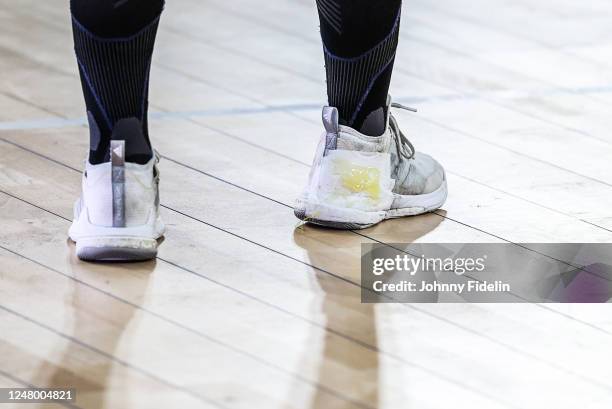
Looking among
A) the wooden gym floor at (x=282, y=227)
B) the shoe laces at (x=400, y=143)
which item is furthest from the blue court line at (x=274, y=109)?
the shoe laces at (x=400, y=143)

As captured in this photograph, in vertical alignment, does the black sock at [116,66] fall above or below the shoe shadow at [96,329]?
above

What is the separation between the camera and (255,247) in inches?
57.7

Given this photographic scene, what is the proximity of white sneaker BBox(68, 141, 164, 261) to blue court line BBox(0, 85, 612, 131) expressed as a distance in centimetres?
51

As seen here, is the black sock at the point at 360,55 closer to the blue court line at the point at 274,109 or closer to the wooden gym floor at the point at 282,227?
the wooden gym floor at the point at 282,227

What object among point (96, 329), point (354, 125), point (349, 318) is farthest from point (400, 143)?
point (96, 329)

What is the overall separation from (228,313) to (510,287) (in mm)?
358

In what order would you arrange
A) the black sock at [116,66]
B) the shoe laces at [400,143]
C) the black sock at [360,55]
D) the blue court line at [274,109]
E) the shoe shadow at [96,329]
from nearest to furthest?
the shoe shadow at [96,329], the black sock at [116,66], the black sock at [360,55], the shoe laces at [400,143], the blue court line at [274,109]

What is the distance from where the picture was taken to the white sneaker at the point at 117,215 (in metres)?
1.38

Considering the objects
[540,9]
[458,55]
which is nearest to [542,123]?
[458,55]

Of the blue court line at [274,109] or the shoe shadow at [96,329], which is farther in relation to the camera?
the blue court line at [274,109]

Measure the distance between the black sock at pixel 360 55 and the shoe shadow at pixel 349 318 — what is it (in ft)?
0.48

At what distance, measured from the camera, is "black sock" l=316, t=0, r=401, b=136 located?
1.46 m

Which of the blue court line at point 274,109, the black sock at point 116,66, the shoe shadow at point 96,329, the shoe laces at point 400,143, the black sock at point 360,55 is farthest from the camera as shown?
Result: the blue court line at point 274,109

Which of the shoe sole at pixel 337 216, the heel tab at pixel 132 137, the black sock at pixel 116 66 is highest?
the black sock at pixel 116 66
